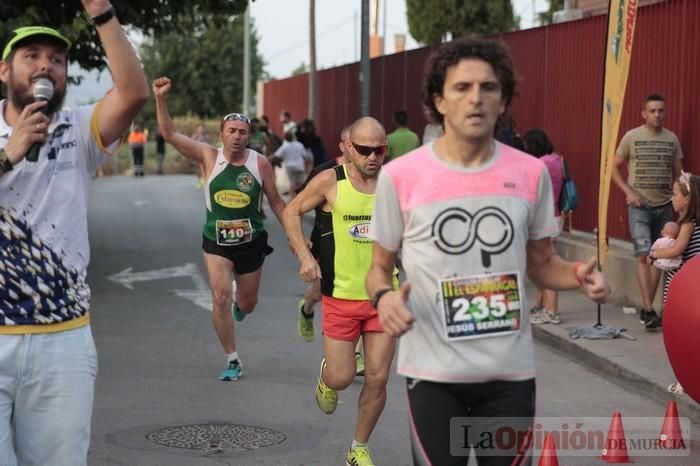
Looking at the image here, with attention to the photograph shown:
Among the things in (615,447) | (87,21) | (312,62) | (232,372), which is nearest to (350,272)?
(615,447)

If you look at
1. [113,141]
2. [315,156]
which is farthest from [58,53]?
[315,156]

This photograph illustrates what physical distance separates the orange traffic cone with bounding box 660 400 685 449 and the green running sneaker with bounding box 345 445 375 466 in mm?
1856

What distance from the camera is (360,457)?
6.97 m

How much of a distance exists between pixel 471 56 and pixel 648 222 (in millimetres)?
8292

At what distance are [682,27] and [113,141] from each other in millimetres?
9475

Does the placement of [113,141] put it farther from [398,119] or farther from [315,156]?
[315,156]

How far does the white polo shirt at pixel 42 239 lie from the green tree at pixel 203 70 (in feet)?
220

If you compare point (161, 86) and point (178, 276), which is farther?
point (178, 276)

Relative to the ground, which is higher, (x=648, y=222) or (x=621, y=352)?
(x=648, y=222)

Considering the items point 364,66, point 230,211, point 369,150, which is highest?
point 364,66

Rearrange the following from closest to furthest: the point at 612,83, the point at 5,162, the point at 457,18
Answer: the point at 5,162, the point at 612,83, the point at 457,18

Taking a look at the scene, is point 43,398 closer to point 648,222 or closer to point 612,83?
point 612,83

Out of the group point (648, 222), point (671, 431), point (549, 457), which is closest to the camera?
point (549, 457)

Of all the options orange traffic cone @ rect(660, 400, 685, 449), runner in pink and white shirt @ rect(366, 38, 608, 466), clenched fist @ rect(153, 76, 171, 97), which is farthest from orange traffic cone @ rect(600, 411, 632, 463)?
clenched fist @ rect(153, 76, 171, 97)
